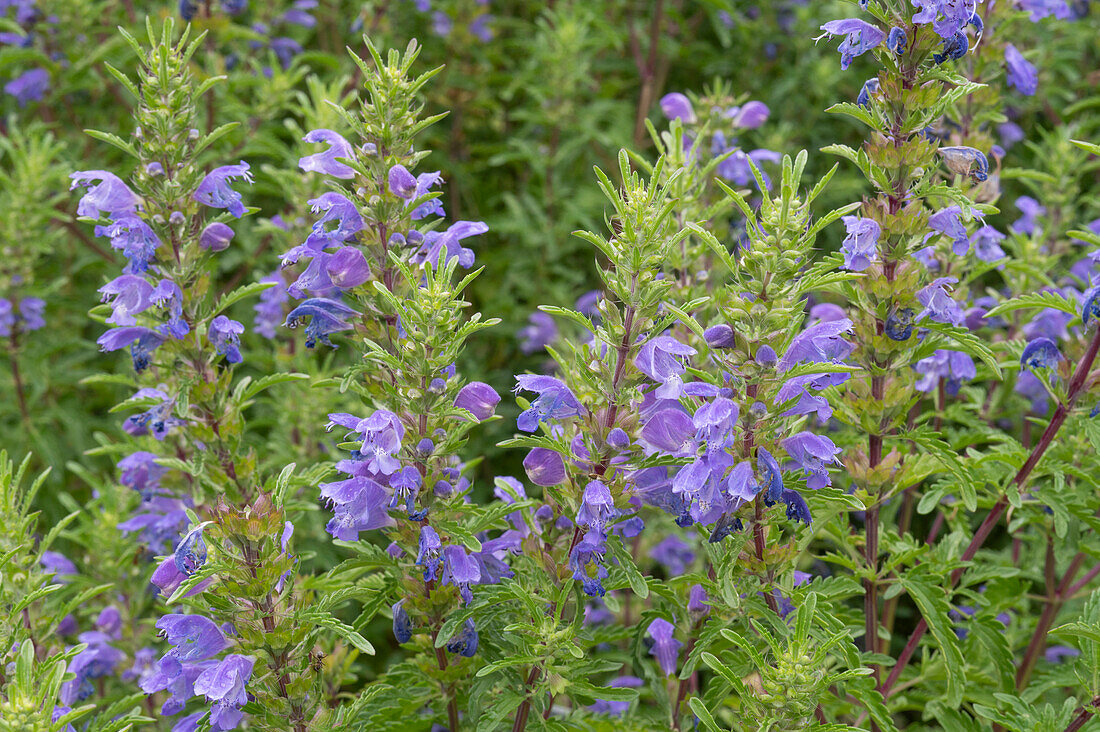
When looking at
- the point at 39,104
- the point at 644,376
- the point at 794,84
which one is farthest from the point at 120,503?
the point at 794,84

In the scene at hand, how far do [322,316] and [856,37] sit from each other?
1.75 metres

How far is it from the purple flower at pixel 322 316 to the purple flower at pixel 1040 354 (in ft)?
6.97

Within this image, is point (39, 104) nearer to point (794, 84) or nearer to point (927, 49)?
point (794, 84)

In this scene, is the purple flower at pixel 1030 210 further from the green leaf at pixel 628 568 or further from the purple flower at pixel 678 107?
the green leaf at pixel 628 568

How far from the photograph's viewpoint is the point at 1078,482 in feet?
12.1

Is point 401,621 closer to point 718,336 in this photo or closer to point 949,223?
point 718,336

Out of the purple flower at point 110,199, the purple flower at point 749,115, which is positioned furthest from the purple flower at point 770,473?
the purple flower at point 749,115

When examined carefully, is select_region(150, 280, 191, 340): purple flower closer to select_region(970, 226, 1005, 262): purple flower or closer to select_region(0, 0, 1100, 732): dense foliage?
select_region(0, 0, 1100, 732): dense foliage

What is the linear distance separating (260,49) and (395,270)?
440 cm

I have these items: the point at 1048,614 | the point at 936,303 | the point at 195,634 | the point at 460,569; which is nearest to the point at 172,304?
the point at 195,634

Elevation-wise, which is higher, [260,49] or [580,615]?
[260,49]

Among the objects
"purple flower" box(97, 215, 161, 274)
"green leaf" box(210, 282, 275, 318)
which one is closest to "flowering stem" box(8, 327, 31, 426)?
"purple flower" box(97, 215, 161, 274)

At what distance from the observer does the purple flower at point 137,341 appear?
10.0 ft

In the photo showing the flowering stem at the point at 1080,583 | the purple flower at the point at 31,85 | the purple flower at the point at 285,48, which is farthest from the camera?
the purple flower at the point at 285,48
